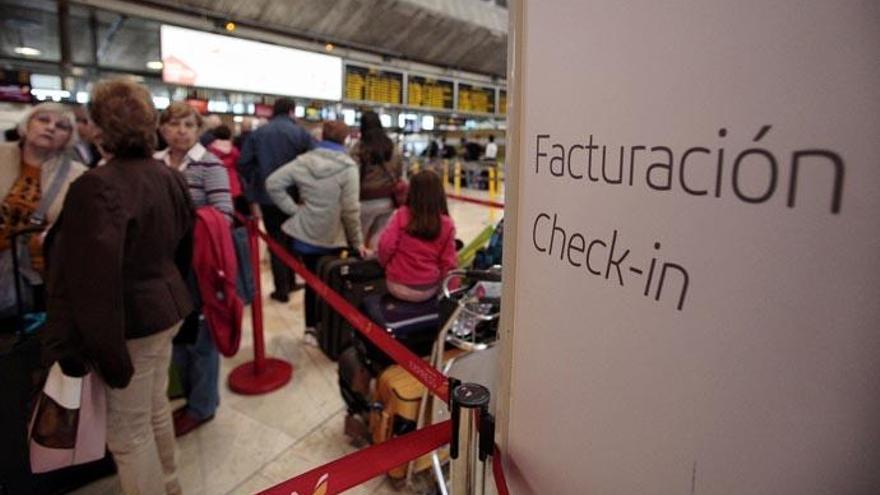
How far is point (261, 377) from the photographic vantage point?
309 cm

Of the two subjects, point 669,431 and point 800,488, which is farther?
point 669,431

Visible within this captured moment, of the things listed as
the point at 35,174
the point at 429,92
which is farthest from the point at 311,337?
the point at 429,92

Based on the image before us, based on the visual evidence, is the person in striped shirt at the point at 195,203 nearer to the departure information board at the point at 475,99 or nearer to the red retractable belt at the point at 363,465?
the red retractable belt at the point at 363,465

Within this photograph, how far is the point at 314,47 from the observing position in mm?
7211

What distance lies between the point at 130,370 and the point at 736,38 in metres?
1.72

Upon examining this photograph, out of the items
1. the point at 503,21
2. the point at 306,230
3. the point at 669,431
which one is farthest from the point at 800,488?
the point at 503,21

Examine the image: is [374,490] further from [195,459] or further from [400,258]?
[400,258]

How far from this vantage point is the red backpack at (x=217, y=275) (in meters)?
2.39

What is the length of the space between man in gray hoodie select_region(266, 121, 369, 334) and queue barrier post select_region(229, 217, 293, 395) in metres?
0.28

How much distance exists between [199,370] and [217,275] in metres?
0.56

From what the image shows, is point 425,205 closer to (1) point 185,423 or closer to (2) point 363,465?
(2) point 363,465

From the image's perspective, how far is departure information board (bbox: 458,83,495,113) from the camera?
10.1m

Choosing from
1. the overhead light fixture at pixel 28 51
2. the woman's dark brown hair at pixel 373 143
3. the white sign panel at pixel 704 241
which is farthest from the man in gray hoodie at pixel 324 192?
the overhead light fixture at pixel 28 51

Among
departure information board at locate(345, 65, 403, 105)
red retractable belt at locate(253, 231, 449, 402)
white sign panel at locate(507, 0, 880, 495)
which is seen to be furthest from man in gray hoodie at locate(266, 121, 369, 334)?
departure information board at locate(345, 65, 403, 105)
